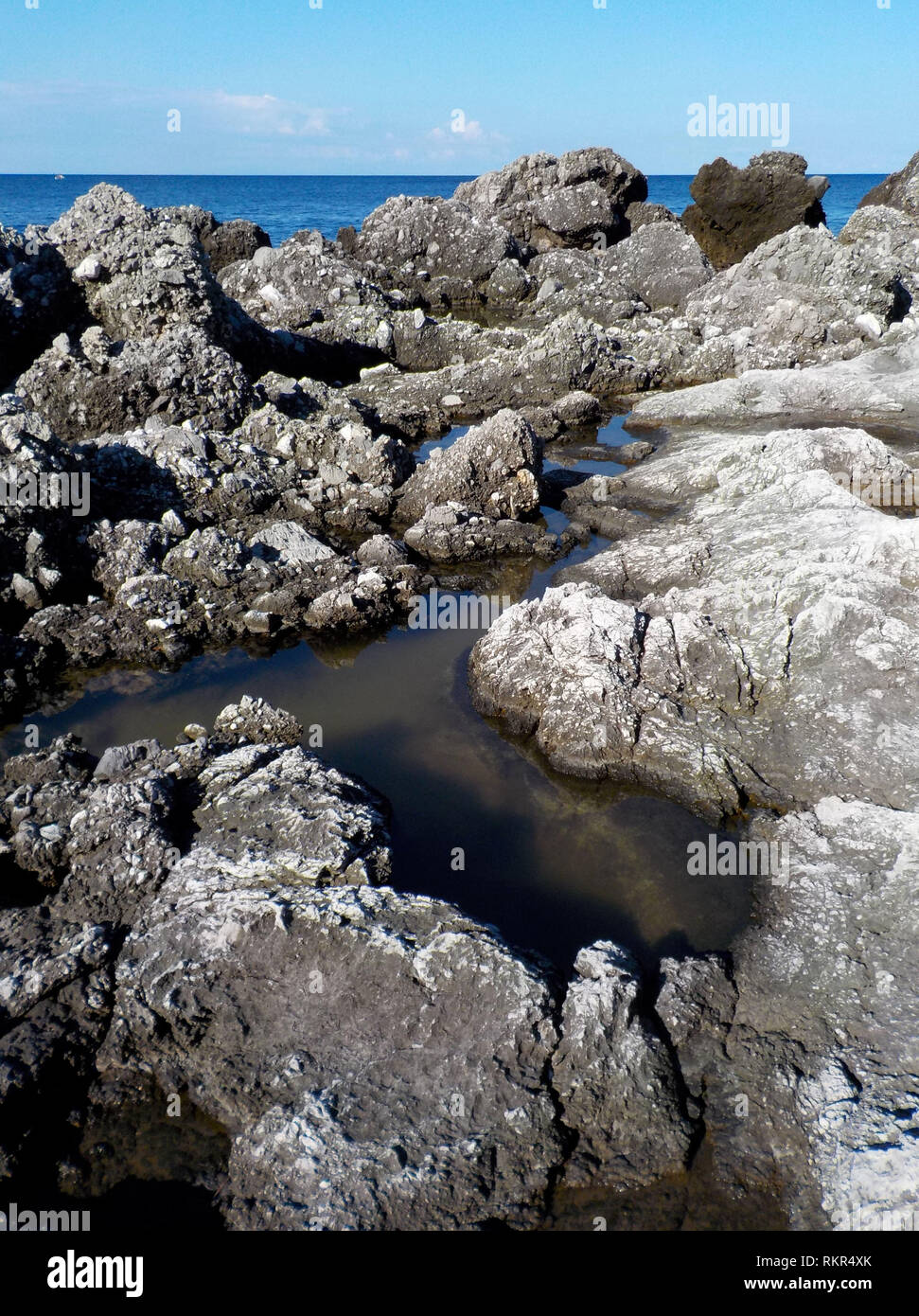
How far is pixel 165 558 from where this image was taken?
10227mm

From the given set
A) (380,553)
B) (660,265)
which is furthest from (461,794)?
(660,265)

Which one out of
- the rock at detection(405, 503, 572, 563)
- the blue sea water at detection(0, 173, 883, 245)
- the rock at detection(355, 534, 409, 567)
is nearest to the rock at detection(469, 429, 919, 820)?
the rock at detection(405, 503, 572, 563)

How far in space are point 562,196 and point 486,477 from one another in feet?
78.8

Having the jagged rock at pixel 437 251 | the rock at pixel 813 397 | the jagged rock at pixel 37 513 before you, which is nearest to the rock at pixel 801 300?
the rock at pixel 813 397

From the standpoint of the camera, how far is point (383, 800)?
6.69 meters

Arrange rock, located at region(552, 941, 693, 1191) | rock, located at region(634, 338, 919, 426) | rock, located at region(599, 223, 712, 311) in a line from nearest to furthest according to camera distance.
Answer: rock, located at region(552, 941, 693, 1191), rock, located at region(634, 338, 919, 426), rock, located at region(599, 223, 712, 311)

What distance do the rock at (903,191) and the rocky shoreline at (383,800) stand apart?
21.8 meters

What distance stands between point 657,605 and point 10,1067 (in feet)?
22.0

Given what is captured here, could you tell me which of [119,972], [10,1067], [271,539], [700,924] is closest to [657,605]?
[700,924]

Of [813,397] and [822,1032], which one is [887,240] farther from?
[822,1032]

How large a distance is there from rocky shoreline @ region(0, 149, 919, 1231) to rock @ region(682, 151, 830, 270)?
16.4 m

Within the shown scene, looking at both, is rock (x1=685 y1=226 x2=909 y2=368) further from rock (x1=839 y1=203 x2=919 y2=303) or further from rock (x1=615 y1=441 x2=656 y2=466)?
rock (x1=615 y1=441 x2=656 y2=466)

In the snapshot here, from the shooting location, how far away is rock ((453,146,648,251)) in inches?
1212

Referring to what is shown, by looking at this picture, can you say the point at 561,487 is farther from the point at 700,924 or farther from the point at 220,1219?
the point at 220,1219
